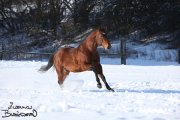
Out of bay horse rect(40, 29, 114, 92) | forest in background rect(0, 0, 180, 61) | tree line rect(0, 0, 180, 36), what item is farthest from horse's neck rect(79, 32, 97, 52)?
tree line rect(0, 0, 180, 36)

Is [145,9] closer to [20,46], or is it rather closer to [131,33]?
[131,33]

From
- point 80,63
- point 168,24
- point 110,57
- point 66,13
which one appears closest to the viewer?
point 80,63

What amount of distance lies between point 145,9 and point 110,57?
7.66 m

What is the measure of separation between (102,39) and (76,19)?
71.7 feet

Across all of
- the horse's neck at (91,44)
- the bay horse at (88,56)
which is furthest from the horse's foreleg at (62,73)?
the horse's neck at (91,44)

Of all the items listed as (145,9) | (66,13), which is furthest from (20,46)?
(145,9)

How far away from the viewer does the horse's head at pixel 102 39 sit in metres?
9.91

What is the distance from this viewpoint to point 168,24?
2770 centimetres

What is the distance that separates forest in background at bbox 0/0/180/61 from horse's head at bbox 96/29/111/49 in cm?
1611

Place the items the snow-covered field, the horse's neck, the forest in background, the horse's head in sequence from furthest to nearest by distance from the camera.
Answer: the forest in background → the horse's neck → the horse's head → the snow-covered field

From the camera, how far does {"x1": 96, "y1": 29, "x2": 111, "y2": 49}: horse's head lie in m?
9.91

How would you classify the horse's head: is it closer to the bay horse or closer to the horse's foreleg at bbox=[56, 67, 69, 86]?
the bay horse

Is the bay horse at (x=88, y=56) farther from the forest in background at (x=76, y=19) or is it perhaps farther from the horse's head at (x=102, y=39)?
the forest in background at (x=76, y=19)

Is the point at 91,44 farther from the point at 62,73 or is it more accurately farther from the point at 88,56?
the point at 62,73
